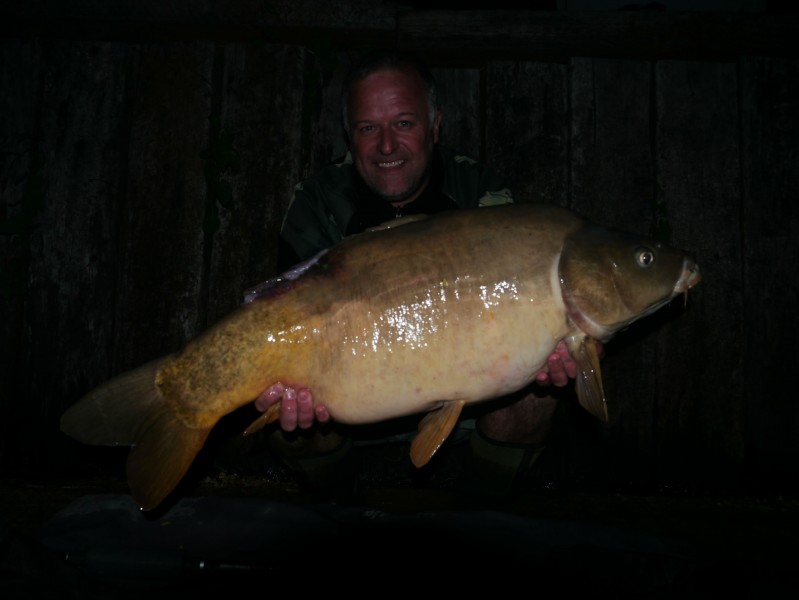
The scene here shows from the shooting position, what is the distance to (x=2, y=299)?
3.15m

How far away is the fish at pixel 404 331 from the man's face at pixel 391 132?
0.88m

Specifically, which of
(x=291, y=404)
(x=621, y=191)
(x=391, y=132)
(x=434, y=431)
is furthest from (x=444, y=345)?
(x=621, y=191)

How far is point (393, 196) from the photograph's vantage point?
2.81 m

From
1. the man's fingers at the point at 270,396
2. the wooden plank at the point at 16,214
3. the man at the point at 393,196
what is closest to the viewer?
the man's fingers at the point at 270,396

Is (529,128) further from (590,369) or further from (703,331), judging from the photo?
(590,369)

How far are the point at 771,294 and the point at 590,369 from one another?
1702 mm

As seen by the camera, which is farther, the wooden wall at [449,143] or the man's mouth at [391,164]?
the wooden wall at [449,143]

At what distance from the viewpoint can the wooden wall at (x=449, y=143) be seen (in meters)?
3.04

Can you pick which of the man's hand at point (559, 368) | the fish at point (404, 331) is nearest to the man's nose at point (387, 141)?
the fish at point (404, 331)

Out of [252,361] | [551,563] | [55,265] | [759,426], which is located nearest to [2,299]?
[55,265]

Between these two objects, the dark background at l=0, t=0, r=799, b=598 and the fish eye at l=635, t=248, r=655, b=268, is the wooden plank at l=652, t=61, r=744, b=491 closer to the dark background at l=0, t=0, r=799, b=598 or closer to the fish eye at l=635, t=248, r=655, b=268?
the dark background at l=0, t=0, r=799, b=598

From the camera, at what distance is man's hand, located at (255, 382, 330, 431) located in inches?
77.9

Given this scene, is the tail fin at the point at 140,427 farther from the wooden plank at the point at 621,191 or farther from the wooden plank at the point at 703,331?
the wooden plank at the point at 703,331

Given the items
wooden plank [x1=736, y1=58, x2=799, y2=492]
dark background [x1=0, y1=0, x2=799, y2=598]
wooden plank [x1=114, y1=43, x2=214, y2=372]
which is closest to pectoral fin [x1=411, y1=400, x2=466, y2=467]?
dark background [x1=0, y1=0, x2=799, y2=598]
